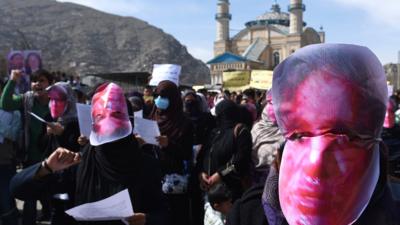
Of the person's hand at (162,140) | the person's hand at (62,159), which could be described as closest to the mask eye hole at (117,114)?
the person's hand at (62,159)

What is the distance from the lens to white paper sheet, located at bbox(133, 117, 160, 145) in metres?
4.18

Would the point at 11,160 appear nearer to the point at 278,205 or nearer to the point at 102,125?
the point at 102,125

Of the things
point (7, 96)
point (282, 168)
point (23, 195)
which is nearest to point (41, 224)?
point (7, 96)

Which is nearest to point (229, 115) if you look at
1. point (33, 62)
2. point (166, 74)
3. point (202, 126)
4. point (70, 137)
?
point (70, 137)

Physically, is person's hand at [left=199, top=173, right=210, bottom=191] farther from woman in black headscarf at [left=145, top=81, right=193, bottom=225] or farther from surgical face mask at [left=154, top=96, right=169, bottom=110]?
surgical face mask at [left=154, top=96, right=169, bottom=110]

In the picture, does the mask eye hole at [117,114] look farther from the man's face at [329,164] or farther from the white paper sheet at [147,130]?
the man's face at [329,164]

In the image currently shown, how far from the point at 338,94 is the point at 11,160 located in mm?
4590

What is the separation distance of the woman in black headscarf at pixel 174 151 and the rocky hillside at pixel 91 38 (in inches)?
2822

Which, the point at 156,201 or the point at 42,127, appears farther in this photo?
the point at 42,127

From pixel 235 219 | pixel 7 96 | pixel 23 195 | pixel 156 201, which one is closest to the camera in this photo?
pixel 235 219

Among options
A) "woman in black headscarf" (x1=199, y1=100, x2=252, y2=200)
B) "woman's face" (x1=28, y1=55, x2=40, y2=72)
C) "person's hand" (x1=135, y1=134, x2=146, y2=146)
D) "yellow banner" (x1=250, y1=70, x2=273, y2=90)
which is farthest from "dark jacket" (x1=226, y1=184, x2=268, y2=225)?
"yellow banner" (x1=250, y1=70, x2=273, y2=90)

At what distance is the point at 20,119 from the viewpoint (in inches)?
217

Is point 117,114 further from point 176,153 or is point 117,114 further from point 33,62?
point 33,62

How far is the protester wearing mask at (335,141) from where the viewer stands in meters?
1.40
